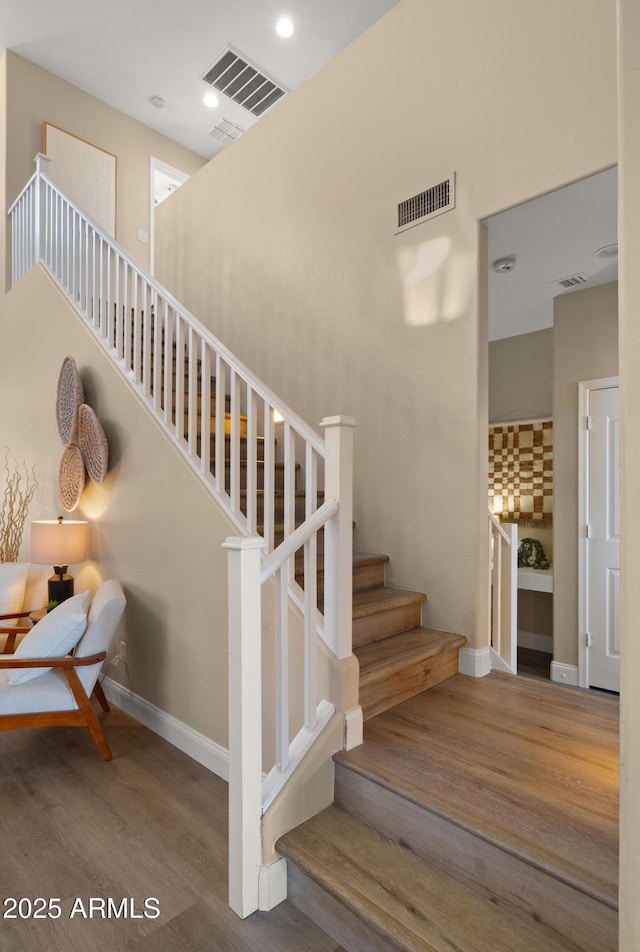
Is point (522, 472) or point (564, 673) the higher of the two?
point (522, 472)

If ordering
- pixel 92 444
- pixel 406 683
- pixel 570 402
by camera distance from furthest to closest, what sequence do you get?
pixel 570 402, pixel 92 444, pixel 406 683

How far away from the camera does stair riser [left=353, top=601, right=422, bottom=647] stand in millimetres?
2596

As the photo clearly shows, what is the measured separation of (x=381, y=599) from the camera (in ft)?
9.09

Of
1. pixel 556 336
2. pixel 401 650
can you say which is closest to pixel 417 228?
pixel 556 336

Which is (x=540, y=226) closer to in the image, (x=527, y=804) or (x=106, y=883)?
(x=527, y=804)

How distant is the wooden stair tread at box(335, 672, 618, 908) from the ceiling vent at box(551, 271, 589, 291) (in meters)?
2.88

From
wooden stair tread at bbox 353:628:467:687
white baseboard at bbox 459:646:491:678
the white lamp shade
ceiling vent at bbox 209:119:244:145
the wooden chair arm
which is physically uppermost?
ceiling vent at bbox 209:119:244:145

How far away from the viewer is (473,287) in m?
2.72

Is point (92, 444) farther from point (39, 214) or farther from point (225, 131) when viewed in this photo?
point (225, 131)

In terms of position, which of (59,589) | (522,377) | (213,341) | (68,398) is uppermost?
(522,377)

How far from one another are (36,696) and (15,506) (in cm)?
262

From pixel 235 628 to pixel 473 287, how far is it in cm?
208

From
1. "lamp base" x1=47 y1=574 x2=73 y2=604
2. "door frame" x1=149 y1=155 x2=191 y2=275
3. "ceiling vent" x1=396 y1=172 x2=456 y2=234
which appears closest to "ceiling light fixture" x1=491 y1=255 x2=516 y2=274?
"ceiling vent" x1=396 y1=172 x2=456 y2=234

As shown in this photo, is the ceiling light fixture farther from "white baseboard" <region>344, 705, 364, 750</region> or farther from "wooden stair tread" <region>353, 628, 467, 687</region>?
"white baseboard" <region>344, 705, 364, 750</region>
